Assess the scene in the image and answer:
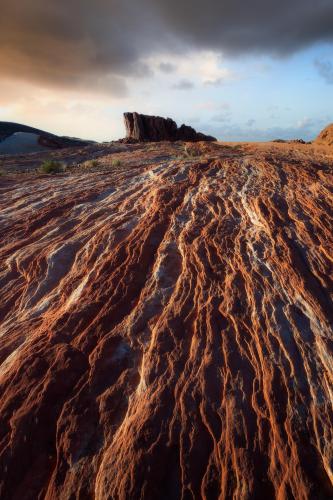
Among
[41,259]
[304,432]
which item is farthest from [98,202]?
[304,432]

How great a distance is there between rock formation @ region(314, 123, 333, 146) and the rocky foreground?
71.8ft

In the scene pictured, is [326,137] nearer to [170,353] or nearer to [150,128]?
[150,128]

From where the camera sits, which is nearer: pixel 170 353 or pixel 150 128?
pixel 170 353

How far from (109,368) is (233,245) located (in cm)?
386

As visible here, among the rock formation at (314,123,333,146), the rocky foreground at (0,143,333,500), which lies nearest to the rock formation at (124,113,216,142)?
the rock formation at (314,123,333,146)

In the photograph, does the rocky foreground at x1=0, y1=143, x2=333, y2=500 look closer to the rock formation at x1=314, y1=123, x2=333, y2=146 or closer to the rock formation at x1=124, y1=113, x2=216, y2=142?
the rock formation at x1=314, y1=123, x2=333, y2=146

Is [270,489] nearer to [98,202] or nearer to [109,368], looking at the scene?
[109,368]

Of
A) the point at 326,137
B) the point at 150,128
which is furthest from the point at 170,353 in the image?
the point at 150,128

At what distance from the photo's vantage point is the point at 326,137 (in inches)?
1141

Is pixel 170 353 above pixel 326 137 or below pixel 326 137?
above

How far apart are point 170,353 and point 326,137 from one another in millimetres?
28839

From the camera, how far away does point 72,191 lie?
11.9m

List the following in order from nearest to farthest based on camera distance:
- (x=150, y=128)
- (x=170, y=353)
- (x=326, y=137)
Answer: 1. (x=170, y=353)
2. (x=326, y=137)
3. (x=150, y=128)

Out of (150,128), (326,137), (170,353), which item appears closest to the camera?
(170,353)
